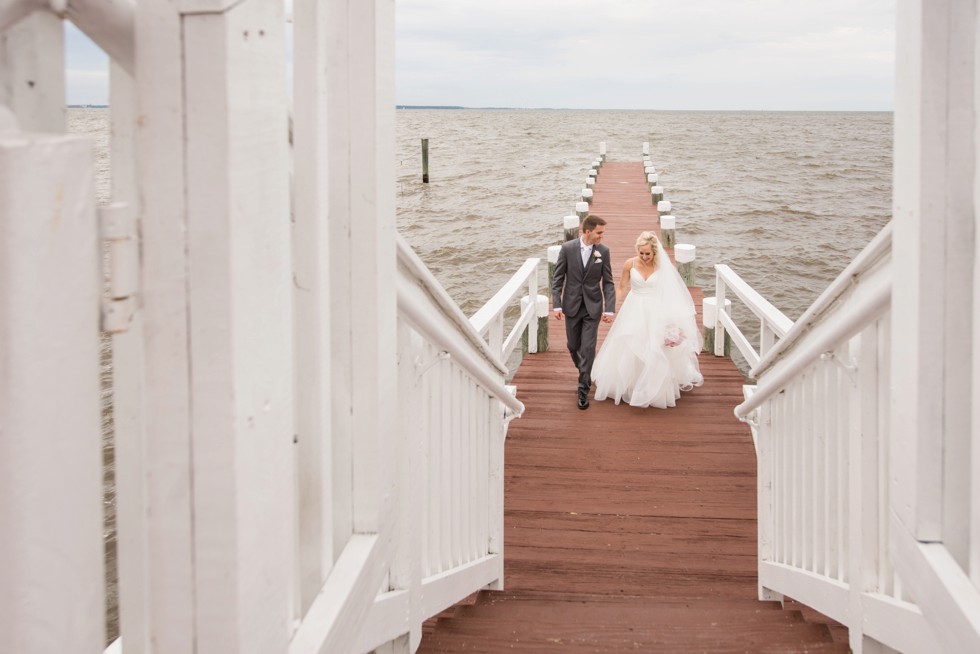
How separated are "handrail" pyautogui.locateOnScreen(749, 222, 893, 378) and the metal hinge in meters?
1.67

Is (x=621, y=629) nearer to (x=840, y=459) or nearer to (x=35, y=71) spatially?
(x=840, y=459)

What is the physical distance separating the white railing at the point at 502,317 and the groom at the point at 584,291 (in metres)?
0.39

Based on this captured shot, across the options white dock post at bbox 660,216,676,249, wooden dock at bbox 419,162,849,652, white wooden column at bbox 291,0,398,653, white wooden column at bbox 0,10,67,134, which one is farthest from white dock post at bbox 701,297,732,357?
white wooden column at bbox 0,10,67,134

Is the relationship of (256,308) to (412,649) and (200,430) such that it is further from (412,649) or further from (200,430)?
(412,649)

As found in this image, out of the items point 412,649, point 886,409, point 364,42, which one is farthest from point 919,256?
point 412,649

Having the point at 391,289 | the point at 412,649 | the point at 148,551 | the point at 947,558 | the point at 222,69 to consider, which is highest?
the point at 222,69

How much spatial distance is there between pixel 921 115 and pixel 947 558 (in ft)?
2.81

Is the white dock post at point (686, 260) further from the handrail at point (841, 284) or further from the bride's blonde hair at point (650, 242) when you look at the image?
the handrail at point (841, 284)

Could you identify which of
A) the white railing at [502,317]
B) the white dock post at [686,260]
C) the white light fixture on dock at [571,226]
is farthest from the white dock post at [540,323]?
the white light fixture on dock at [571,226]

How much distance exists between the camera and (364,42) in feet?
5.82

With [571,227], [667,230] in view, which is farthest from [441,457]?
[667,230]

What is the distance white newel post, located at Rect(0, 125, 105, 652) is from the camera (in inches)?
35.7

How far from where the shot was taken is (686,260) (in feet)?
37.7

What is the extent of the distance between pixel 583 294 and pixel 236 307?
22.7ft
